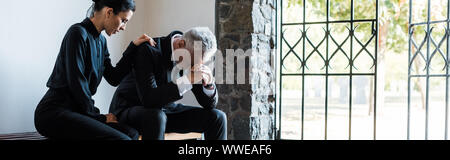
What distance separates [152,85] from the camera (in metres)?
1.98

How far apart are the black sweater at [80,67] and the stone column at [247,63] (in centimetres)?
145

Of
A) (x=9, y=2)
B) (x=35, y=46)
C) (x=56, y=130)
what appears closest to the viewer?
(x=56, y=130)

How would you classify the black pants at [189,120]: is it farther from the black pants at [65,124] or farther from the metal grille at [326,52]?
the metal grille at [326,52]

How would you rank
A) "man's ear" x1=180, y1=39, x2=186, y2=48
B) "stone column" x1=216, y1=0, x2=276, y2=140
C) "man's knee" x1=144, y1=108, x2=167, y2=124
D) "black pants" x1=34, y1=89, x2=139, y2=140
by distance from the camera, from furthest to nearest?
"stone column" x1=216, y1=0, x2=276, y2=140 < "man's ear" x1=180, y1=39, x2=186, y2=48 < "man's knee" x1=144, y1=108, x2=167, y2=124 < "black pants" x1=34, y1=89, x2=139, y2=140

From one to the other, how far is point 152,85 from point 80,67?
1.10 feet

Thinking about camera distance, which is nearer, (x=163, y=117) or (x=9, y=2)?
(x=163, y=117)

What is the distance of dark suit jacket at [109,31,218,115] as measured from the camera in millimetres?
1960

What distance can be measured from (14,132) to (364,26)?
5128mm

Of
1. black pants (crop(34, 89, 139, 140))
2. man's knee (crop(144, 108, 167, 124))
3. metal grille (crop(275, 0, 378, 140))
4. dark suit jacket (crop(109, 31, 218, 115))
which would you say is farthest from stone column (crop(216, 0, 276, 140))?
black pants (crop(34, 89, 139, 140))

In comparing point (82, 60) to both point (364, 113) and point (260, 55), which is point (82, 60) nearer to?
point (260, 55)

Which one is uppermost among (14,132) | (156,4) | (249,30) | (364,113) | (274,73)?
(156,4)

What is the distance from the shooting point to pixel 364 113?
8.95 metres

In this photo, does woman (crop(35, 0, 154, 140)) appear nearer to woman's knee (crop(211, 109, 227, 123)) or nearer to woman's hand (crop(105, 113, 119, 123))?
woman's hand (crop(105, 113, 119, 123))

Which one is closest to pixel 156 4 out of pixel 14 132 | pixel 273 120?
pixel 273 120
